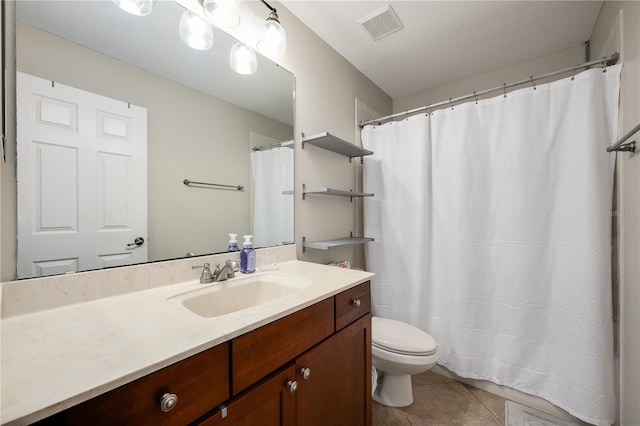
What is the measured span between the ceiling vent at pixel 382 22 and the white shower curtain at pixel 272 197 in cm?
97

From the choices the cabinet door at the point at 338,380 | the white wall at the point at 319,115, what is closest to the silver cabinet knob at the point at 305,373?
the cabinet door at the point at 338,380

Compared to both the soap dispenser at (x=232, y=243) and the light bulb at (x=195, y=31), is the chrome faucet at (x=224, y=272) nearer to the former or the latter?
the soap dispenser at (x=232, y=243)

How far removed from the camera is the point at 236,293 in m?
1.10

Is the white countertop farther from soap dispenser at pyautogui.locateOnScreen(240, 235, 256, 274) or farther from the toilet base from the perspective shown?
the toilet base

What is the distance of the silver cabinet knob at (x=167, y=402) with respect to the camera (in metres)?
0.52

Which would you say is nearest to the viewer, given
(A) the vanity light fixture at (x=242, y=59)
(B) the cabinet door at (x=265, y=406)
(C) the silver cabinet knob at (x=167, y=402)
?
(C) the silver cabinet knob at (x=167, y=402)

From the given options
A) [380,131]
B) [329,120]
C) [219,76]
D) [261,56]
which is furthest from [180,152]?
[380,131]

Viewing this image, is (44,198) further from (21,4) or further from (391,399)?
(391,399)

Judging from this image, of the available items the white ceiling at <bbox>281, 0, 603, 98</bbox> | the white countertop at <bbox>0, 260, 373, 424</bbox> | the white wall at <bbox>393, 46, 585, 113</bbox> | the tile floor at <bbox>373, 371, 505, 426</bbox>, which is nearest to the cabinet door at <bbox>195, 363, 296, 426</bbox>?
the white countertop at <bbox>0, 260, 373, 424</bbox>

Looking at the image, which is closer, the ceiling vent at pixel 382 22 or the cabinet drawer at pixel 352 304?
the cabinet drawer at pixel 352 304

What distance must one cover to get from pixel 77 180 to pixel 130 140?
0.22 metres

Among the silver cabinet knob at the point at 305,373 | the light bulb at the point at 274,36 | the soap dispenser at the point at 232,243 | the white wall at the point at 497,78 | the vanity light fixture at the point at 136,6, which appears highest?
the white wall at the point at 497,78

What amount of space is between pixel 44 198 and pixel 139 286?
0.40 m

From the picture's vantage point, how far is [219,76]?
1248 mm
